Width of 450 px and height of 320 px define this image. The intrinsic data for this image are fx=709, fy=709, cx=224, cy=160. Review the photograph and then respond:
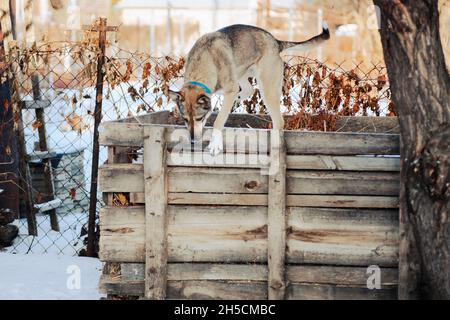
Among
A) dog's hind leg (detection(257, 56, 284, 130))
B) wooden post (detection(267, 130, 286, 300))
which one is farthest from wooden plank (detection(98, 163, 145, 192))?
dog's hind leg (detection(257, 56, 284, 130))

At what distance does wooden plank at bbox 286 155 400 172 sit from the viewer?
4152 mm

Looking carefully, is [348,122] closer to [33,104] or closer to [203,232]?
[203,232]

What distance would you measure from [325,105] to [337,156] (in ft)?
5.97

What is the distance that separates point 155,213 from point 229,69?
4.68ft

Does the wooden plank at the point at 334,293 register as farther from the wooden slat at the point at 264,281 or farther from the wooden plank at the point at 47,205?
the wooden plank at the point at 47,205

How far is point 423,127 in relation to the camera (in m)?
3.94

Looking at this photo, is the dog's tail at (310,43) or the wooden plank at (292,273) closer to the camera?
the wooden plank at (292,273)

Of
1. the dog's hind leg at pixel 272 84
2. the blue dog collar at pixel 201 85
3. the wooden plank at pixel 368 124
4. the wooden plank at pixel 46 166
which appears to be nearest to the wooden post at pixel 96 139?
the wooden plank at pixel 46 166

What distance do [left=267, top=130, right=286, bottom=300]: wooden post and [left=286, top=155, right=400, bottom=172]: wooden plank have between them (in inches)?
3.1

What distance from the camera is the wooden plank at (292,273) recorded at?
416 cm

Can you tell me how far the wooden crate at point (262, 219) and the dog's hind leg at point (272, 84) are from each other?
1.04 m

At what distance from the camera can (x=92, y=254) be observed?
5.78m
